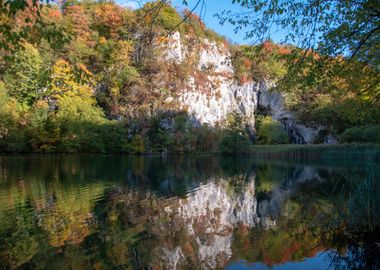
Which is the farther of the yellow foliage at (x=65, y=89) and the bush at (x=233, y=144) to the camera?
the bush at (x=233, y=144)

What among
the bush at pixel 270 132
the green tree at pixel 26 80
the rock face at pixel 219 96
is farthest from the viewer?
the bush at pixel 270 132

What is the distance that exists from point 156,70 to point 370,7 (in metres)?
45.7

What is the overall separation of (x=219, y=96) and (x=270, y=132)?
33.9 feet

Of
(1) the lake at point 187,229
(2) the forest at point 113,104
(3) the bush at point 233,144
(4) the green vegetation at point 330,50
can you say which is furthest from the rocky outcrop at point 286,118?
(4) the green vegetation at point 330,50

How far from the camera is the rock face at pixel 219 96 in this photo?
53531 mm

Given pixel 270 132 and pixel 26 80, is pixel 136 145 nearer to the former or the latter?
pixel 26 80

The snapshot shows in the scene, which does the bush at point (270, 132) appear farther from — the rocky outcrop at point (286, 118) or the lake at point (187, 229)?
the lake at point (187, 229)

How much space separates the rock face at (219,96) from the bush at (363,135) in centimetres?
1275

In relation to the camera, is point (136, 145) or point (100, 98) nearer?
point (136, 145)

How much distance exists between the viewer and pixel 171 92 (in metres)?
51.8

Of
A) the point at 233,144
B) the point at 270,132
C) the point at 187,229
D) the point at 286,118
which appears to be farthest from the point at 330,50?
the point at 286,118

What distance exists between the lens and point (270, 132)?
57.1m

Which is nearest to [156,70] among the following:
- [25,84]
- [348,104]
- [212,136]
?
[212,136]

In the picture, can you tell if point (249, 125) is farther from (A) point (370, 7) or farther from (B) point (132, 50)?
(A) point (370, 7)
